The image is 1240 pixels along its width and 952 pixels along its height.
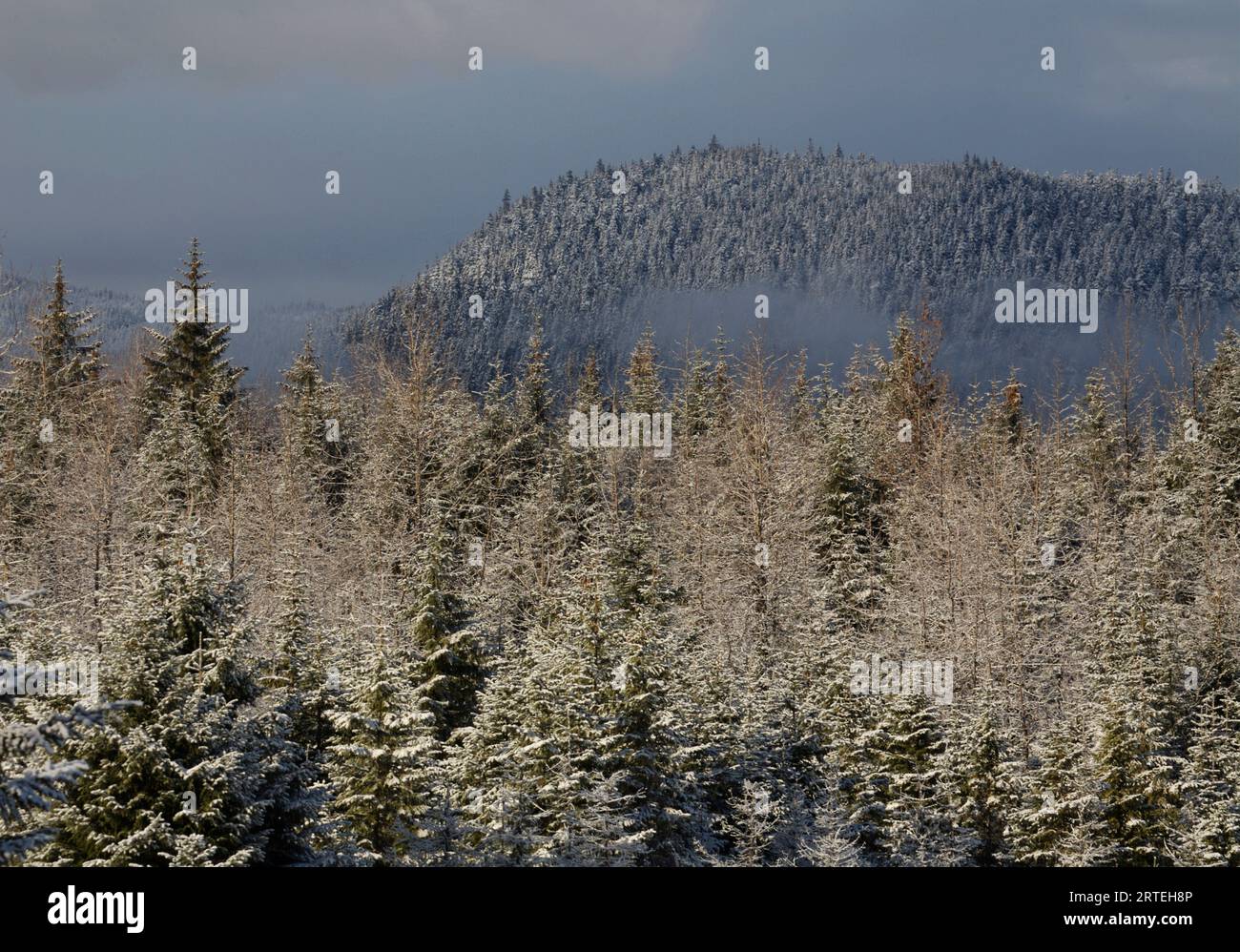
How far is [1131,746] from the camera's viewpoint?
19547mm

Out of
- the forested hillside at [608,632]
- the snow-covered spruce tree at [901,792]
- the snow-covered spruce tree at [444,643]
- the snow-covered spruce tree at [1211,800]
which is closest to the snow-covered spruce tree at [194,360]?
the forested hillside at [608,632]

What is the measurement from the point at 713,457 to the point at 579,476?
19.5 feet

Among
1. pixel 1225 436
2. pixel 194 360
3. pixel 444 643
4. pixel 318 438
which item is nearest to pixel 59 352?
pixel 194 360

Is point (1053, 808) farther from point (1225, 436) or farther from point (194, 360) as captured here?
point (194, 360)

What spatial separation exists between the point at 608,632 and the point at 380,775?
189 inches

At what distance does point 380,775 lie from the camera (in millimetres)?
14492

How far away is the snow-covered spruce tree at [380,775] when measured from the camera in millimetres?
14398

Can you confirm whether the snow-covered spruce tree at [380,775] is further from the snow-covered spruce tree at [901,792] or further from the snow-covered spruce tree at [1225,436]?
the snow-covered spruce tree at [1225,436]

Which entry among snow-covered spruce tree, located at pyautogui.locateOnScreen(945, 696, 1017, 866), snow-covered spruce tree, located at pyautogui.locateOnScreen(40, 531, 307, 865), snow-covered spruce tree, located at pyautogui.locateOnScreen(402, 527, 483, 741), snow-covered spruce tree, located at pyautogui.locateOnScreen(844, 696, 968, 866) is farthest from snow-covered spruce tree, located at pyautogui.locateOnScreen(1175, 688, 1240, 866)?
snow-covered spruce tree, located at pyautogui.locateOnScreen(40, 531, 307, 865)

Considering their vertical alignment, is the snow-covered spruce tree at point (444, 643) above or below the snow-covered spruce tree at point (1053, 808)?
above

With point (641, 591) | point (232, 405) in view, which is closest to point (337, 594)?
point (641, 591)

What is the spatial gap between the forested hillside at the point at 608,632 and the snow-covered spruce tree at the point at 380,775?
7cm
